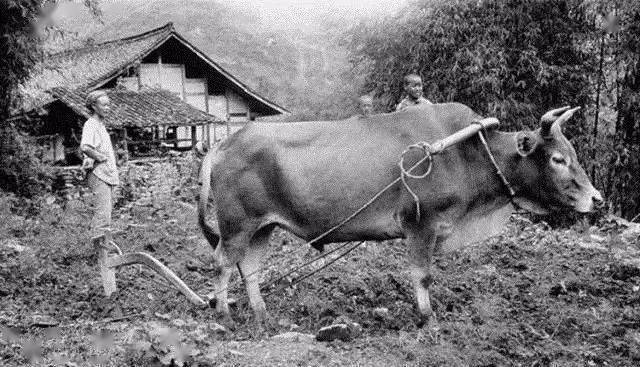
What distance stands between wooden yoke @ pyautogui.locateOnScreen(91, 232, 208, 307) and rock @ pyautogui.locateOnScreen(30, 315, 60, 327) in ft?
2.06

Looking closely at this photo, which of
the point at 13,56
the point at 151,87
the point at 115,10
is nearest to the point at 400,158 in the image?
the point at 13,56

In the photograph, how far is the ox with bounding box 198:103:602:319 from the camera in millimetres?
5324

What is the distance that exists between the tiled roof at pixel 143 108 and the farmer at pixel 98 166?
12.8 metres

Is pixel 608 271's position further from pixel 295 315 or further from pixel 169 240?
pixel 169 240

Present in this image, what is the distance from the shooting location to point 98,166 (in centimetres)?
602

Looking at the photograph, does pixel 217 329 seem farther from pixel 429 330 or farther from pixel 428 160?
pixel 428 160

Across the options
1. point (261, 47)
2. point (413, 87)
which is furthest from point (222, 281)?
point (261, 47)

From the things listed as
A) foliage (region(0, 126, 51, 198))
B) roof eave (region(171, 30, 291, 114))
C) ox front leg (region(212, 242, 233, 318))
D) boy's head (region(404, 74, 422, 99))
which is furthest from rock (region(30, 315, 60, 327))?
roof eave (region(171, 30, 291, 114))

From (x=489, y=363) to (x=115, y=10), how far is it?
11281 centimetres

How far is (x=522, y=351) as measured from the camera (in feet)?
15.3

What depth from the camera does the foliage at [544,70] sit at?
13.7 meters

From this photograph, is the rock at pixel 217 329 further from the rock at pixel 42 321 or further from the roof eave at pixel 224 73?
the roof eave at pixel 224 73

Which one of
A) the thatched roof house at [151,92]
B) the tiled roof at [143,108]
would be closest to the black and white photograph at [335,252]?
the tiled roof at [143,108]

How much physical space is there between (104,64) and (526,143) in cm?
2051
